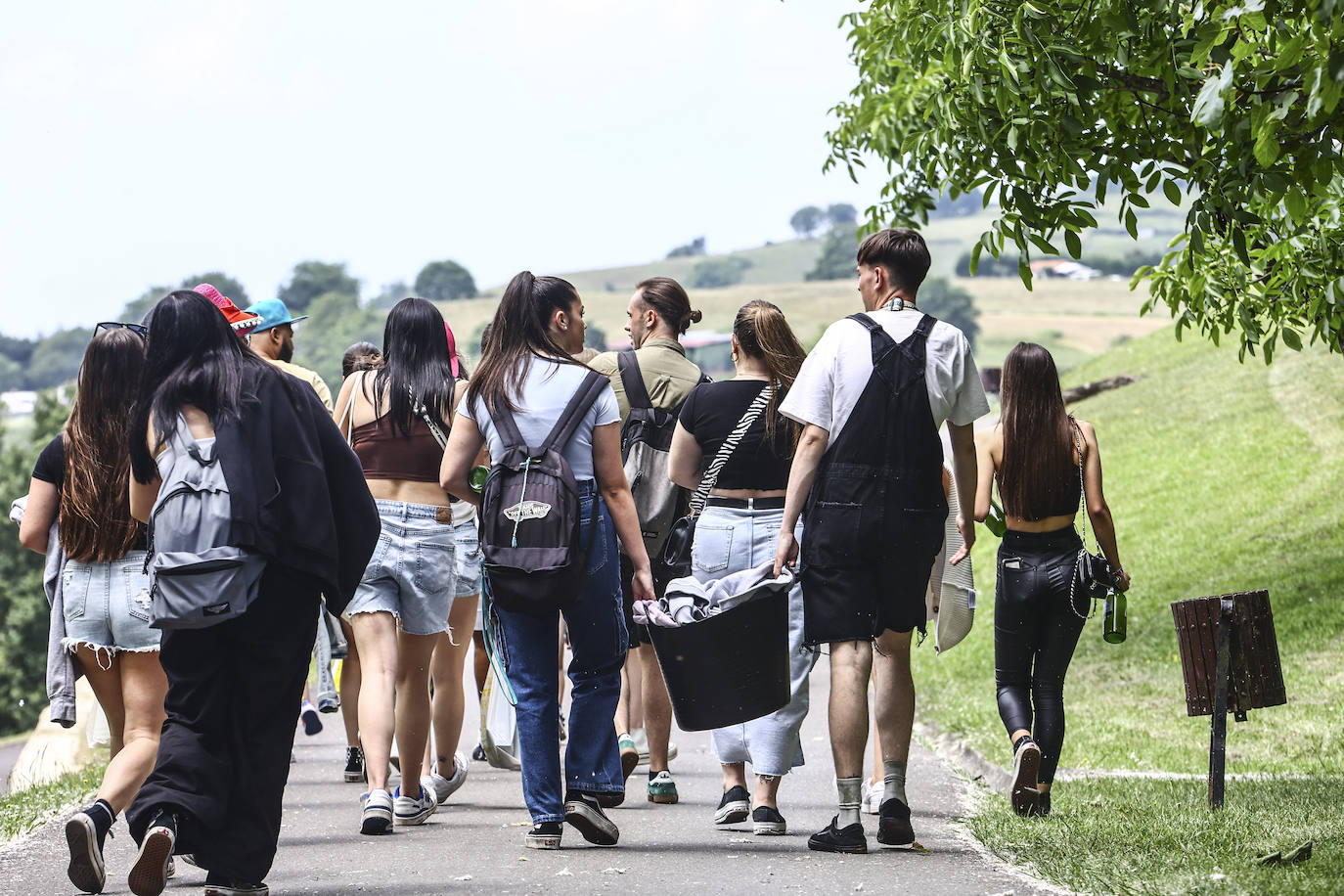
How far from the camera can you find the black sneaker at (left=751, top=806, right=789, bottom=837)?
6309mm

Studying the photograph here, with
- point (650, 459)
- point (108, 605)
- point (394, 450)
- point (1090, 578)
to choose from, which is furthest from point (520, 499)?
point (1090, 578)

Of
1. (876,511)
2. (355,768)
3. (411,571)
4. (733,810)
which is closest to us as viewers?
(876,511)

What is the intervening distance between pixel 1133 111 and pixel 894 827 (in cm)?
348

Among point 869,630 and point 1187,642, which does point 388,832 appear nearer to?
point 869,630

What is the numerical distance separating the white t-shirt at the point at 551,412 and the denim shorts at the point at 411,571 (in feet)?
2.53

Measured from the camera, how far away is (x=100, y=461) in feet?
18.9

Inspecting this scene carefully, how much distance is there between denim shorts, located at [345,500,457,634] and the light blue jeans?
3.47 ft

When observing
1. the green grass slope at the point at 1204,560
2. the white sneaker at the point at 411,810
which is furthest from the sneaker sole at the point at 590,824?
the green grass slope at the point at 1204,560

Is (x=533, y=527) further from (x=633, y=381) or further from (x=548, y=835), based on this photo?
(x=633, y=381)

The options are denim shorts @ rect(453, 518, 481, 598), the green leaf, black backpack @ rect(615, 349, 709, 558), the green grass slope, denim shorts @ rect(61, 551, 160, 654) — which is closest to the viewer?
the green leaf

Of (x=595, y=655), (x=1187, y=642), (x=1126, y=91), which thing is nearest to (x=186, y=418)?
(x=595, y=655)

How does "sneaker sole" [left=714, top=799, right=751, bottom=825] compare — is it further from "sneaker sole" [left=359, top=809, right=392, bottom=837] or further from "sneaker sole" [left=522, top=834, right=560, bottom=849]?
"sneaker sole" [left=359, top=809, right=392, bottom=837]

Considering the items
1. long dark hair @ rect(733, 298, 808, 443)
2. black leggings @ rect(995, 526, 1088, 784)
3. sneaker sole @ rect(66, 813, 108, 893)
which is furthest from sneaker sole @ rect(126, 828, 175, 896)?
black leggings @ rect(995, 526, 1088, 784)

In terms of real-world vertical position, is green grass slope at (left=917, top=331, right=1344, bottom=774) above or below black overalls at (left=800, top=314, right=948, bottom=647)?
below
